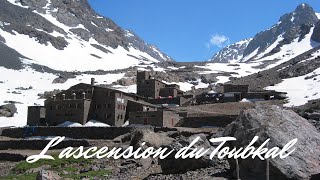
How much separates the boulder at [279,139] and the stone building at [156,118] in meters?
36.8

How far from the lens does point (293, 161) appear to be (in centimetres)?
2003

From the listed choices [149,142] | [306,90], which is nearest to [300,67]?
[306,90]

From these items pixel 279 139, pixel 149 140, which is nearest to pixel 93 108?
pixel 149 140

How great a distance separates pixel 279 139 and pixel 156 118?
40.2m

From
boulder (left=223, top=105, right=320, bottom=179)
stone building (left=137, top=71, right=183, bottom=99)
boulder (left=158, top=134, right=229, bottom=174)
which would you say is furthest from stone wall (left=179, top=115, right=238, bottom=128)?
boulder (left=223, top=105, right=320, bottom=179)

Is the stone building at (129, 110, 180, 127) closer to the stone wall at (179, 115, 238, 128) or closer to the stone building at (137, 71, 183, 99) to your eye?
the stone wall at (179, 115, 238, 128)

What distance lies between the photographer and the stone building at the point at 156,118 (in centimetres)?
5978

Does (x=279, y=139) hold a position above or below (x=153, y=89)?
below

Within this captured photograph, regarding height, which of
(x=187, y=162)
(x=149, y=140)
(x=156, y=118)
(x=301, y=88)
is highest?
(x=301, y=88)

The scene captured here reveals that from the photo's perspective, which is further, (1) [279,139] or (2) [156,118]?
(2) [156,118]

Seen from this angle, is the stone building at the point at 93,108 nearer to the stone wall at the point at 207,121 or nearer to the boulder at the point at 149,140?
the stone wall at the point at 207,121

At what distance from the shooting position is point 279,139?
20484mm

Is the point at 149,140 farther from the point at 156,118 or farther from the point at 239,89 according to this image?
the point at 239,89

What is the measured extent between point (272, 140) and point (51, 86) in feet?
461
